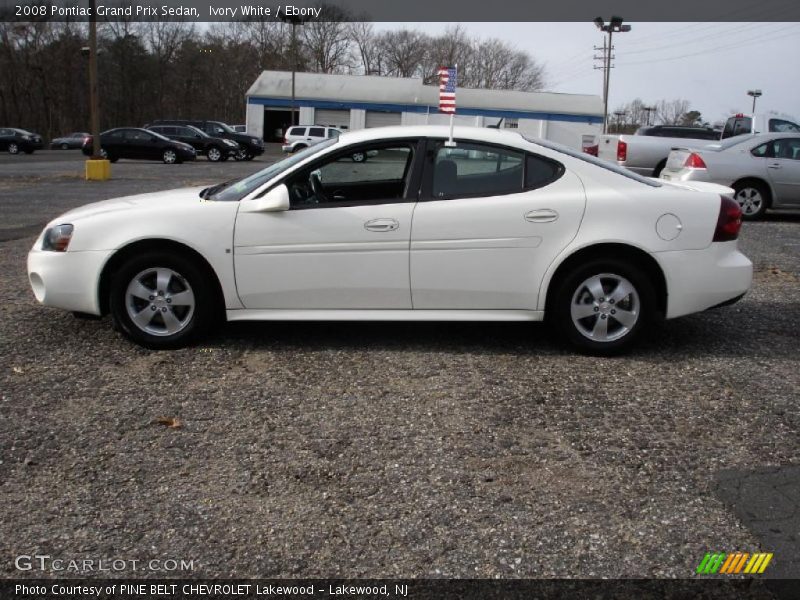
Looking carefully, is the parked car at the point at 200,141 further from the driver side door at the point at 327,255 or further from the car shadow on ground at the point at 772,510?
the car shadow on ground at the point at 772,510

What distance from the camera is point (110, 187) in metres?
18.6

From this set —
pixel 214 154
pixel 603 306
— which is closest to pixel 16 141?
pixel 214 154

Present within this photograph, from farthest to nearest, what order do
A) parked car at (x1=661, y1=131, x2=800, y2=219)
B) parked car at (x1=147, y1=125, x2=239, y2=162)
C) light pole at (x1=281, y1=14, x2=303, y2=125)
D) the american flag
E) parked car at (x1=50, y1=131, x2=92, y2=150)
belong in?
parked car at (x1=50, y1=131, x2=92, y2=150) → light pole at (x1=281, y1=14, x2=303, y2=125) → parked car at (x1=147, y1=125, x2=239, y2=162) → parked car at (x1=661, y1=131, x2=800, y2=219) → the american flag

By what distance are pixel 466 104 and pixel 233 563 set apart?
60.0 m

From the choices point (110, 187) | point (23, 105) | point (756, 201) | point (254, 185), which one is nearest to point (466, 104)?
point (23, 105)

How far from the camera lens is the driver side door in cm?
494

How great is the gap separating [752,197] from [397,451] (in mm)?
10971

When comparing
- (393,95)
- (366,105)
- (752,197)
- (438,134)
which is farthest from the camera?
(393,95)

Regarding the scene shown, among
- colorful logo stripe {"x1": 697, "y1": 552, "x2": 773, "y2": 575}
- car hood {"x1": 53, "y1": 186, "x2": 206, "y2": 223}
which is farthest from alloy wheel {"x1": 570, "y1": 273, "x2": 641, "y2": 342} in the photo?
car hood {"x1": 53, "y1": 186, "x2": 206, "y2": 223}

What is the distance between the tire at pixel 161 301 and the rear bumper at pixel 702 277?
2.97 metres

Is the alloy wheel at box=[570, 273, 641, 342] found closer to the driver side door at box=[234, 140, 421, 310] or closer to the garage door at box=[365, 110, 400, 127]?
the driver side door at box=[234, 140, 421, 310]

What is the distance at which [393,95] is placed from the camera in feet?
195

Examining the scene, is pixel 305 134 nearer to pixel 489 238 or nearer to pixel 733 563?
pixel 489 238

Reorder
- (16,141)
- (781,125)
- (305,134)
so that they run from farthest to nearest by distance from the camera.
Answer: (16,141) → (305,134) → (781,125)
